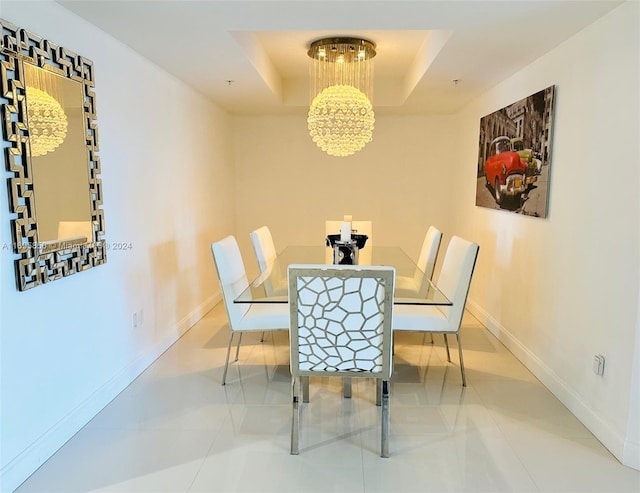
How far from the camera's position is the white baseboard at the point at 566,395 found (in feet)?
7.12

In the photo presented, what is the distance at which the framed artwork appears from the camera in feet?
9.73

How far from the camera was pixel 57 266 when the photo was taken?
2.14 metres

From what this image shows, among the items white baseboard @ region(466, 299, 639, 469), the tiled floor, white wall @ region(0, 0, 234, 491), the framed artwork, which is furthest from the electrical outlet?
white wall @ region(0, 0, 234, 491)

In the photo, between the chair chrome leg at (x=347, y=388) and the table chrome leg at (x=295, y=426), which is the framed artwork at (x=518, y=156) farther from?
the table chrome leg at (x=295, y=426)

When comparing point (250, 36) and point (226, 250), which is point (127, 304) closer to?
point (226, 250)

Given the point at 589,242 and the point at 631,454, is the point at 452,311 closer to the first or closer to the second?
the point at 589,242

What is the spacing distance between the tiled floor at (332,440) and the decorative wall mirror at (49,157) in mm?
872

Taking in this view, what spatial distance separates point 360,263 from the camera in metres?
3.51

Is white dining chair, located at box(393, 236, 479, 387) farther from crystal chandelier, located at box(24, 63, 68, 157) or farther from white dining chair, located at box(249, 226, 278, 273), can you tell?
crystal chandelier, located at box(24, 63, 68, 157)

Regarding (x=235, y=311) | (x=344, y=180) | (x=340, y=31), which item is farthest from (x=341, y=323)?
(x=344, y=180)

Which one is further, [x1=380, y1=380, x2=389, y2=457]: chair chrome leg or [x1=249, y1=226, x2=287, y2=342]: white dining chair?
[x1=249, y1=226, x2=287, y2=342]: white dining chair

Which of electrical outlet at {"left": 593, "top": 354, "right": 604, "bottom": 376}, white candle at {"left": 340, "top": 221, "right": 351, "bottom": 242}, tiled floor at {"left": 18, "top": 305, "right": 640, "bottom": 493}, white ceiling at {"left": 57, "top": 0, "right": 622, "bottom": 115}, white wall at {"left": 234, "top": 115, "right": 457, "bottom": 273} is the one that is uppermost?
white ceiling at {"left": 57, "top": 0, "right": 622, "bottom": 115}

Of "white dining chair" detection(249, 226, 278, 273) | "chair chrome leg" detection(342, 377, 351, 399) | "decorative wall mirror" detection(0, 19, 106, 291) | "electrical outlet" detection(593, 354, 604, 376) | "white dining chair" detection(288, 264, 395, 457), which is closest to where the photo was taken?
→ "decorative wall mirror" detection(0, 19, 106, 291)

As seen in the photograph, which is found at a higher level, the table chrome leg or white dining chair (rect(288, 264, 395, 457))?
white dining chair (rect(288, 264, 395, 457))
